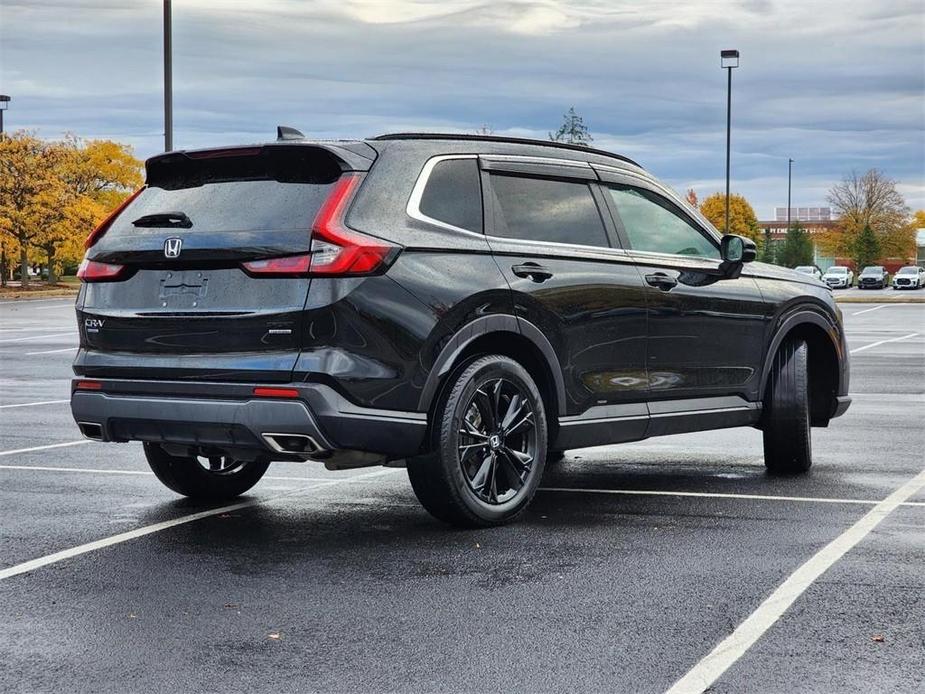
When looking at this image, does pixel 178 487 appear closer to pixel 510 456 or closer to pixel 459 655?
pixel 510 456

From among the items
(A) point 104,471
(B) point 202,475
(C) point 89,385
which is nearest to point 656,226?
(B) point 202,475

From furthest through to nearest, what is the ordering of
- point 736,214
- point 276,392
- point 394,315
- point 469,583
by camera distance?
1. point 736,214
2. point 394,315
3. point 276,392
4. point 469,583

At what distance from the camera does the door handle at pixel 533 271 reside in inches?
276

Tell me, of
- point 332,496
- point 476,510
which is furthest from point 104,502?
point 476,510

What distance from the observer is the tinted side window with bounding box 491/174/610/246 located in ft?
23.7

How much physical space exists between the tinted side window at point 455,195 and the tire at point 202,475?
79.5 inches

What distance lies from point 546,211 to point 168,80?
18.4 m

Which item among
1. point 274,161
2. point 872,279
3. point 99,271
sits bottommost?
point 872,279

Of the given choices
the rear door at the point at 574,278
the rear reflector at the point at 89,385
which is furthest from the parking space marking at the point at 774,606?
the rear reflector at the point at 89,385

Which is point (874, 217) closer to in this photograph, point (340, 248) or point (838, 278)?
point (838, 278)

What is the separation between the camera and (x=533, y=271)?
7098mm

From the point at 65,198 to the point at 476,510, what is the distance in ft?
214

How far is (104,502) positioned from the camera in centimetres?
793

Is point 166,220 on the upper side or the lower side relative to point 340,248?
upper
